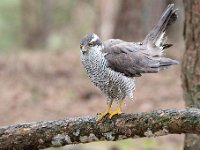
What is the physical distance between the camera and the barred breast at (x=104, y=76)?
5.82 m

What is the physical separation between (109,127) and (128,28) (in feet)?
30.8

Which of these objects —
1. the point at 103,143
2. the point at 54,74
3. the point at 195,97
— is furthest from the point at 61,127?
the point at 54,74

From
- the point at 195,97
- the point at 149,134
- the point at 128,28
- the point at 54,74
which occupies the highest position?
the point at 128,28

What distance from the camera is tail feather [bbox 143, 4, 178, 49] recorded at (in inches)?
254

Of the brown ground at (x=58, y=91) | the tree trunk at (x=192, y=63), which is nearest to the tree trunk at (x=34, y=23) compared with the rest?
the brown ground at (x=58, y=91)

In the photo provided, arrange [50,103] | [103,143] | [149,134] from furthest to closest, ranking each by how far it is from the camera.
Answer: [50,103]
[103,143]
[149,134]

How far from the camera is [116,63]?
597 cm

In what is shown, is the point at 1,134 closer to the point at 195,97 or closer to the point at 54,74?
the point at 195,97

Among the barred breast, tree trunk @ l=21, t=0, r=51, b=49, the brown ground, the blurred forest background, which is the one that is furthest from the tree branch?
tree trunk @ l=21, t=0, r=51, b=49

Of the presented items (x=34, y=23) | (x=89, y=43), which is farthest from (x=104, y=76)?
(x=34, y=23)

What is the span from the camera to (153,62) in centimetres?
614

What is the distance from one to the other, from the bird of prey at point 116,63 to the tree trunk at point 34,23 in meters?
12.6

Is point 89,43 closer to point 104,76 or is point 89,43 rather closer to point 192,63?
point 104,76

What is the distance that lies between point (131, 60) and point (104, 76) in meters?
0.47
